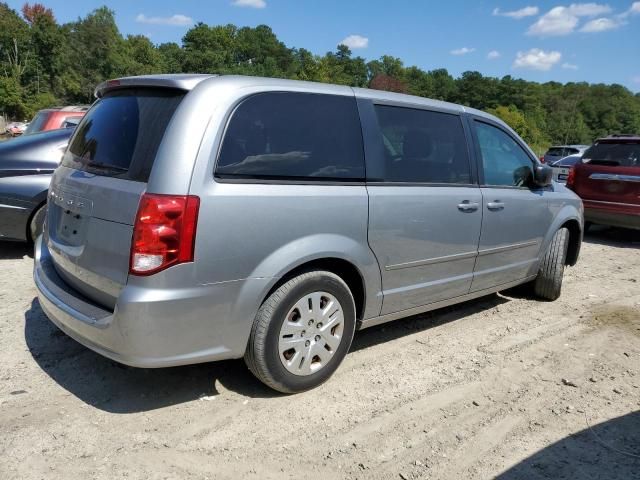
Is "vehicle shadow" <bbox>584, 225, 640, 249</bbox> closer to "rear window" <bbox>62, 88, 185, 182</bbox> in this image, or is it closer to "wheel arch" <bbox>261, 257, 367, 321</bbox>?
"wheel arch" <bbox>261, 257, 367, 321</bbox>

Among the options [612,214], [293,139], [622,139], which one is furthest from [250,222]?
[622,139]

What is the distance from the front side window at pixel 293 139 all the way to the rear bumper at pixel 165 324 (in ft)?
2.13

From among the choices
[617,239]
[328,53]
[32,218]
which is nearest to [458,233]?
[32,218]

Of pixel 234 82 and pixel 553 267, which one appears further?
pixel 553 267

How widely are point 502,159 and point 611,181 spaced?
520cm

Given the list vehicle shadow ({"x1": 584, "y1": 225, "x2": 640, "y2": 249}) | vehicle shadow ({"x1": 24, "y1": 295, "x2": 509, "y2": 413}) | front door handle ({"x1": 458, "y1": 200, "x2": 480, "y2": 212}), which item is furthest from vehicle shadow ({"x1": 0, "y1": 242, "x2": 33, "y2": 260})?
vehicle shadow ({"x1": 584, "y1": 225, "x2": 640, "y2": 249})

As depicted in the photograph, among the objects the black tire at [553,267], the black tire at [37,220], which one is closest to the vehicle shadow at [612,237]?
the black tire at [553,267]

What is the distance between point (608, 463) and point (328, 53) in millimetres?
98906

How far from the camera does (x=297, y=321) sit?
3.16 metres

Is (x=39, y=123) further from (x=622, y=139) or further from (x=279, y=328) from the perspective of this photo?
(x=622, y=139)

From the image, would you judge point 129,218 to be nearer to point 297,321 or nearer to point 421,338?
point 297,321

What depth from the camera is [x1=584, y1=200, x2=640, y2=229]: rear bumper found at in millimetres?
8484

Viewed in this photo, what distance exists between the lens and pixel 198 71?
80.9 meters

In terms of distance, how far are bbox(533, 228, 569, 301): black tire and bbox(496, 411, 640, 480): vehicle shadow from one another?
2.29m
